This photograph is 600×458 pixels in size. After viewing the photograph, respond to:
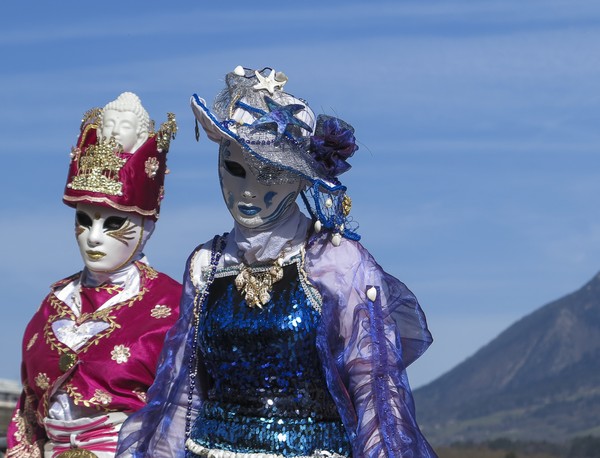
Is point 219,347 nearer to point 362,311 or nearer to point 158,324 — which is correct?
point 362,311

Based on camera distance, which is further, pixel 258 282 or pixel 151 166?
pixel 151 166

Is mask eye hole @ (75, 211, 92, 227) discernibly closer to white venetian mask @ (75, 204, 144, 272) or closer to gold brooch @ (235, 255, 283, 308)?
white venetian mask @ (75, 204, 144, 272)

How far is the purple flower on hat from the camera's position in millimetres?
6203

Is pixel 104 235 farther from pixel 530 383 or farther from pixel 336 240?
pixel 530 383

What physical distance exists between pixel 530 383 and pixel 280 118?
117762 millimetres

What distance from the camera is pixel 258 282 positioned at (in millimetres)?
6191

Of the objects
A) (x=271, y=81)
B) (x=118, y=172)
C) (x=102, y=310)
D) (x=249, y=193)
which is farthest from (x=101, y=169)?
(x=249, y=193)

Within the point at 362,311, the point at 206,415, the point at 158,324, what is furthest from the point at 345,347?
the point at 158,324

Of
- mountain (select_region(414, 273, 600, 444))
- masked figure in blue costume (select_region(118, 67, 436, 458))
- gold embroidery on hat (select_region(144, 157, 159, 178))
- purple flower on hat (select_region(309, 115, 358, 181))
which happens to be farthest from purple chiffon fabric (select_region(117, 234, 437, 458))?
mountain (select_region(414, 273, 600, 444))

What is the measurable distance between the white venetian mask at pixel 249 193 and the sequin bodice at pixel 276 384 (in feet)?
0.96

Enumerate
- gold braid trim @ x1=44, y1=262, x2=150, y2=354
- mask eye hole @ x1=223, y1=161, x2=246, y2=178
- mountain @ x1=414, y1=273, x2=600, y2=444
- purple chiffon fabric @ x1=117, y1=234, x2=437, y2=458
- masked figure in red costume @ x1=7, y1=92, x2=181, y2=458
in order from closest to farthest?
purple chiffon fabric @ x1=117, y1=234, x2=437, y2=458 → mask eye hole @ x1=223, y1=161, x2=246, y2=178 → masked figure in red costume @ x1=7, y1=92, x2=181, y2=458 → gold braid trim @ x1=44, y1=262, x2=150, y2=354 → mountain @ x1=414, y1=273, x2=600, y2=444

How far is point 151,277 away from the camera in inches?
356

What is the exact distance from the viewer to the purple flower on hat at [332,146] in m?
6.20

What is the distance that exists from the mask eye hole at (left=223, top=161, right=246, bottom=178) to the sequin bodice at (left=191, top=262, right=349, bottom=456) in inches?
18.5
